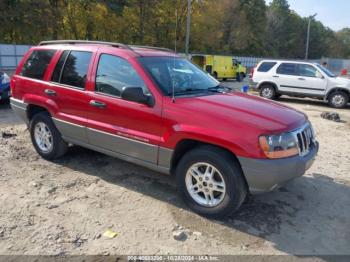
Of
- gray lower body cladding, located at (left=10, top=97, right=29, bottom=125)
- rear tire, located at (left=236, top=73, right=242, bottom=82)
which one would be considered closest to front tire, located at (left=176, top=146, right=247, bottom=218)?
gray lower body cladding, located at (left=10, top=97, right=29, bottom=125)

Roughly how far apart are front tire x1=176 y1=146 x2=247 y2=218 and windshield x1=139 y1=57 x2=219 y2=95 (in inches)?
36.0

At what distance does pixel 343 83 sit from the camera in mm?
13359

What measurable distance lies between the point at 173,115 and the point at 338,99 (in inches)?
457

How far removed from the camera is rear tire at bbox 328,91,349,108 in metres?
13.5

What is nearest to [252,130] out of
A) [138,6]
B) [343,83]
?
[343,83]

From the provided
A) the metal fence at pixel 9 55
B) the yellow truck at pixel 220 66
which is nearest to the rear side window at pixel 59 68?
the yellow truck at pixel 220 66

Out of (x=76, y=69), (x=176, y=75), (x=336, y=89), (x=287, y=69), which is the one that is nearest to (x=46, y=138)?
(x=76, y=69)

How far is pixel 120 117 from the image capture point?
14.6ft

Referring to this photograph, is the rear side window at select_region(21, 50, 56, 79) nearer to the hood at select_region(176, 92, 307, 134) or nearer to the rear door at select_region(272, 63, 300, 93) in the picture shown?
the hood at select_region(176, 92, 307, 134)

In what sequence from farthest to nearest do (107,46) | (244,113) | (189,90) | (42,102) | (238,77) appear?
(238,77) < (42,102) < (107,46) < (189,90) < (244,113)

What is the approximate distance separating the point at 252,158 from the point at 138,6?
4168 centimetres

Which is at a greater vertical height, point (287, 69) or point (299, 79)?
point (287, 69)

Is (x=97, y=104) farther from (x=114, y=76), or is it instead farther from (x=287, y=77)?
(x=287, y=77)

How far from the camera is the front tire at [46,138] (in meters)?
5.46
